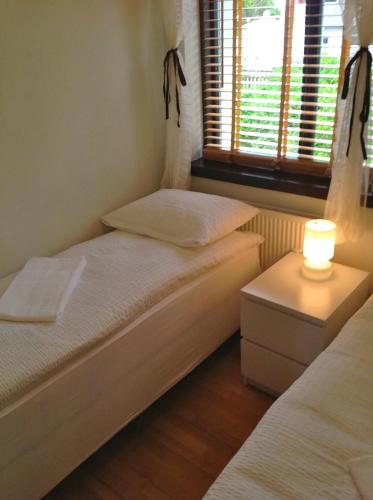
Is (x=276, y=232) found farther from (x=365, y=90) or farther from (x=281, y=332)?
(x=365, y=90)

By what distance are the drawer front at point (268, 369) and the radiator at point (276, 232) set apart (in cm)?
59

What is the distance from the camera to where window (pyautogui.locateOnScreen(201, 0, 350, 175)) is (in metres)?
2.09

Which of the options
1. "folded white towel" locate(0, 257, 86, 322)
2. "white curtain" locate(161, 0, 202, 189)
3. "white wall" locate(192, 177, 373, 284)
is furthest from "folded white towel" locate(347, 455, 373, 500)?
"white curtain" locate(161, 0, 202, 189)

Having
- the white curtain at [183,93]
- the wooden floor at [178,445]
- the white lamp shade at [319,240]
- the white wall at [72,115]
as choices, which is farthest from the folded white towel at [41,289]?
the white lamp shade at [319,240]

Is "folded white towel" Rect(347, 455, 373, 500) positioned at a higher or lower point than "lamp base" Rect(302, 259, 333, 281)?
lower

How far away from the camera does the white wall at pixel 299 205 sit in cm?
→ 210

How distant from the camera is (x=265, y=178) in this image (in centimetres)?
234

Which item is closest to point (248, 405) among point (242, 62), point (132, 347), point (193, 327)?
point (193, 327)

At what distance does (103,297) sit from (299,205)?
110 centimetres

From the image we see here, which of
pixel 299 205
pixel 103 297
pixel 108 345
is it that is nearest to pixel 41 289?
pixel 103 297

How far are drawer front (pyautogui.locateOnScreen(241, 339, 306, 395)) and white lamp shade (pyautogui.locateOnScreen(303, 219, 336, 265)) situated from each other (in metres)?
0.46

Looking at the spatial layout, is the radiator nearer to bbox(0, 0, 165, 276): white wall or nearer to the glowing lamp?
the glowing lamp

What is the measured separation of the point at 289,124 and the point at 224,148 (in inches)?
18.1

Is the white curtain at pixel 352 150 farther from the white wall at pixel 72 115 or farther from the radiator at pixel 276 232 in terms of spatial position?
the white wall at pixel 72 115
